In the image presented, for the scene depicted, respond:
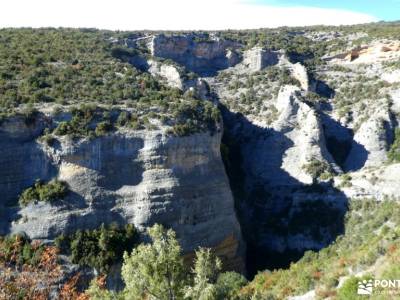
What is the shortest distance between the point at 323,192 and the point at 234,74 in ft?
69.2

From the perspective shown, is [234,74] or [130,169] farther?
[234,74]

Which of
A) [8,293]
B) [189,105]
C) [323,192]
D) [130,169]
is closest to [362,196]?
[323,192]

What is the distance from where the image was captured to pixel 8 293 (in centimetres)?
1207

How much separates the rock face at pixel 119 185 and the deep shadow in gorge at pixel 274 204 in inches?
206

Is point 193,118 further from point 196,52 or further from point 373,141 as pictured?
point 196,52

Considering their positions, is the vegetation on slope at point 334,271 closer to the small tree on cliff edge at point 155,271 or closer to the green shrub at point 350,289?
the green shrub at point 350,289

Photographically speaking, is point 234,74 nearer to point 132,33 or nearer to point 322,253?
point 132,33

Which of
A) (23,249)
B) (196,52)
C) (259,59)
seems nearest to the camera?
(23,249)

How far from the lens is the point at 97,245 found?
86.7ft

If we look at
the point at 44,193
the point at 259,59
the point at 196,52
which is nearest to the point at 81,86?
the point at 44,193

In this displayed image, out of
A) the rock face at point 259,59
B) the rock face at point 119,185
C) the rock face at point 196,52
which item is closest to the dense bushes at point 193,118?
the rock face at point 119,185

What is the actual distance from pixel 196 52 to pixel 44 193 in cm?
3321

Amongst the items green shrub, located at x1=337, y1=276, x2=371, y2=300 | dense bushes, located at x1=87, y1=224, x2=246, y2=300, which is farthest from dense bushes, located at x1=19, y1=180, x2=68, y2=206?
green shrub, located at x1=337, y1=276, x2=371, y2=300

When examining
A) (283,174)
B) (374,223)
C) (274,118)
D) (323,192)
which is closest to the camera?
(374,223)
